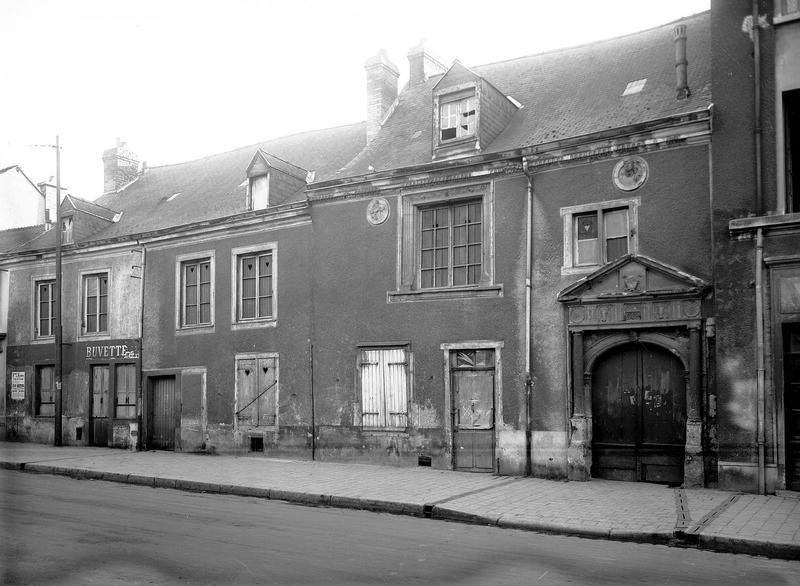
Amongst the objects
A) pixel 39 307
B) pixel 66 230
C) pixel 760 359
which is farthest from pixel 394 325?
pixel 39 307

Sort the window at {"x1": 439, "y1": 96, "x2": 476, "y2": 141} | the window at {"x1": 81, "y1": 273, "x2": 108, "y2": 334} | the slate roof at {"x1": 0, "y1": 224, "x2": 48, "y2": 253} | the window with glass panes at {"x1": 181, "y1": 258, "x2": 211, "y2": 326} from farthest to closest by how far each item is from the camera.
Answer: the slate roof at {"x1": 0, "y1": 224, "x2": 48, "y2": 253}
the window at {"x1": 81, "y1": 273, "x2": 108, "y2": 334}
the window with glass panes at {"x1": 181, "y1": 258, "x2": 211, "y2": 326}
the window at {"x1": 439, "y1": 96, "x2": 476, "y2": 141}

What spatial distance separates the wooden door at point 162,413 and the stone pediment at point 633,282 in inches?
463

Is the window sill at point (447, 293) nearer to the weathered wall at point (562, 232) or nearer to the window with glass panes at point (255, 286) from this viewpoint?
the weathered wall at point (562, 232)

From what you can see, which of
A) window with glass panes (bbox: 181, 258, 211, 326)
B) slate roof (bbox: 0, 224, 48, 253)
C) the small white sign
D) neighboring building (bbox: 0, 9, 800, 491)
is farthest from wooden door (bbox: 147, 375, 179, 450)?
slate roof (bbox: 0, 224, 48, 253)

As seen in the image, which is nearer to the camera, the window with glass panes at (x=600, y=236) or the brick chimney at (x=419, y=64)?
the window with glass panes at (x=600, y=236)

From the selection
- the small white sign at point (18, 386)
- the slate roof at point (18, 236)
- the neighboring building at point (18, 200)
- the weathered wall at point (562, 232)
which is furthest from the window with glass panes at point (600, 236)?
the neighboring building at point (18, 200)

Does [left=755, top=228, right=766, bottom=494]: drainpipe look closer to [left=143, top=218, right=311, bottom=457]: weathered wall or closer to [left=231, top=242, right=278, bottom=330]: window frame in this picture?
[left=143, top=218, right=311, bottom=457]: weathered wall

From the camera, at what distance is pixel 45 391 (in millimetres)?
24391

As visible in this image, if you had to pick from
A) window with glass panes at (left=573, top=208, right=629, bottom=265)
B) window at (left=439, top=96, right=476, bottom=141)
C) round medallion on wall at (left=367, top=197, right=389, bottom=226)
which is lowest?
window with glass panes at (left=573, top=208, right=629, bottom=265)

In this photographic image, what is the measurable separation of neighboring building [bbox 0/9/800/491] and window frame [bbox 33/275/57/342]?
3.95ft

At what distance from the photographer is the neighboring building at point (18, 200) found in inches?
1248

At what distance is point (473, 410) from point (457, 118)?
631 cm

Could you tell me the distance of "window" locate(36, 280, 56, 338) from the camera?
24516 mm

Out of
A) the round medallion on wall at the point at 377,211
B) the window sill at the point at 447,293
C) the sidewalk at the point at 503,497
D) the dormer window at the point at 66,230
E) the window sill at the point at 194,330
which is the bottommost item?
the sidewalk at the point at 503,497
